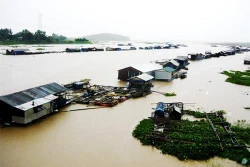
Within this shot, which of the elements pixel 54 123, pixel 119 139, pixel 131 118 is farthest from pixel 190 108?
pixel 54 123

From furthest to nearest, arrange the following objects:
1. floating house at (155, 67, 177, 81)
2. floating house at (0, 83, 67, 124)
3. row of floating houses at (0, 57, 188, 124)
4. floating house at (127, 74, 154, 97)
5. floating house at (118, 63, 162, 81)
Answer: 1. floating house at (155, 67, 177, 81)
2. floating house at (118, 63, 162, 81)
3. floating house at (127, 74, 154, 97)
4. row of floating houses at (0, 57, 188, 124)
5. floating house at (0, 83, 67, 124)

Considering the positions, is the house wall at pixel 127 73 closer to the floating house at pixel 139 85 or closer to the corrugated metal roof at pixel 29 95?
the floating house at pixel 139 85

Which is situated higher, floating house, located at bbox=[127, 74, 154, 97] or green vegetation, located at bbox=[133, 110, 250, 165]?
floating house, located at bbox=[127, 74, 154, 97]

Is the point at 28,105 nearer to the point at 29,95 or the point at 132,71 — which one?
the point at 29,95

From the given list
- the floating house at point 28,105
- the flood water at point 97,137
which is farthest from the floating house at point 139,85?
the floating house at point 28,105

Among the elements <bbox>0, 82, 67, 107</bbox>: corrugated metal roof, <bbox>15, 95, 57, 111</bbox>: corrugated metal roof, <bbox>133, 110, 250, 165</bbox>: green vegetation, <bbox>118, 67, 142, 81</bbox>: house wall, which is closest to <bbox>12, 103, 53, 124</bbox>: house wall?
<bbox>15, 95, 57, 111</bbox>: corrugated metal roof

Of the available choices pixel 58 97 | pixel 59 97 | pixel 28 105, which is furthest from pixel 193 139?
pixel 59 97

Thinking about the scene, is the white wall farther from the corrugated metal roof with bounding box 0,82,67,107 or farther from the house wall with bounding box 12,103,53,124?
the house wall with bounding box 12,103,53,124
